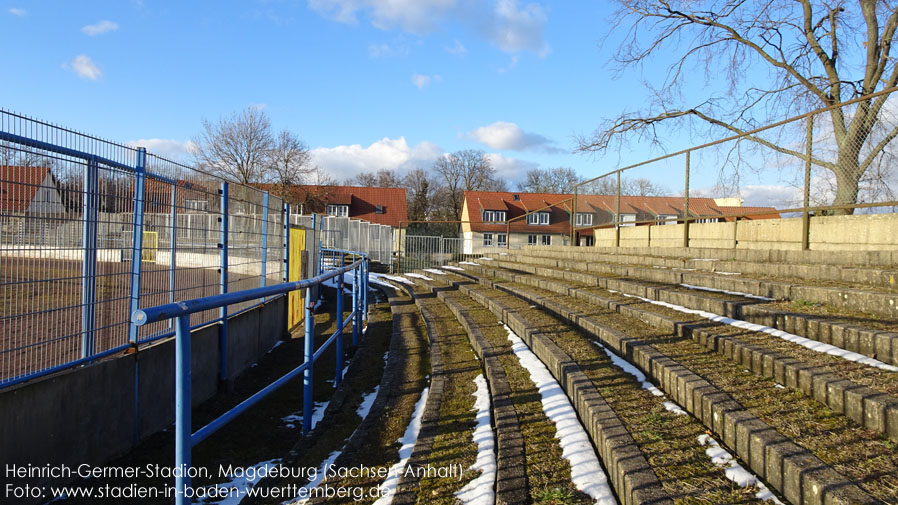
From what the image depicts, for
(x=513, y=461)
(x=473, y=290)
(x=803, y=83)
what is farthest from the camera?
(x=803, y=83)

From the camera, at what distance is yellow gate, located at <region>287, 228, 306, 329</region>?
30.5 ft

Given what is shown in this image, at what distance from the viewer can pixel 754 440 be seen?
2.38 metres

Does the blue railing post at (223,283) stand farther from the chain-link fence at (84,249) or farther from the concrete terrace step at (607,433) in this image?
the concrete terrace step at (607,433)

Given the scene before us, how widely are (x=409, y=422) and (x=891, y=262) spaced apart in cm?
490

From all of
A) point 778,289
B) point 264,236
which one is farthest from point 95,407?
point 778,289

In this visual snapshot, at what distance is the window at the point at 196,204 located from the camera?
5.32m

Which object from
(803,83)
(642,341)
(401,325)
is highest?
(803,83)

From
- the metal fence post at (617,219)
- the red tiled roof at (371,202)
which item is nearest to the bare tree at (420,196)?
the red tiled roof at (371,202)

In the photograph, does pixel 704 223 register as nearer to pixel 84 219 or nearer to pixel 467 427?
pixel 467 427

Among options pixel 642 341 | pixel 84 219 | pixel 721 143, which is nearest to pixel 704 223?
pixel 721 143

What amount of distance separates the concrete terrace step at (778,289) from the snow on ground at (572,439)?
237 cm

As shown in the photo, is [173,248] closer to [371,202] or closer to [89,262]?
[89,262]

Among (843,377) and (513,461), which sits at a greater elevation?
(843,377)

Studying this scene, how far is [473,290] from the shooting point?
9820 mm
